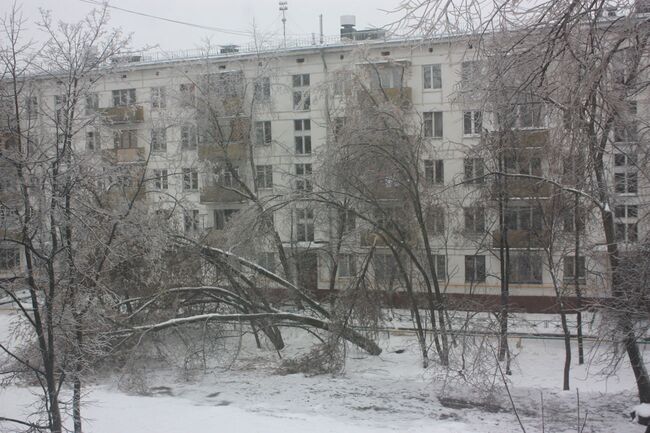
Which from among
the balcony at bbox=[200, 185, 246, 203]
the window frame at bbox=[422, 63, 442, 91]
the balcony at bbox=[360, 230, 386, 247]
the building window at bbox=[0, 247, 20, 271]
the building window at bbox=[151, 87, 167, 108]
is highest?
the window frame at bbox=[422, 63, 442, 91]

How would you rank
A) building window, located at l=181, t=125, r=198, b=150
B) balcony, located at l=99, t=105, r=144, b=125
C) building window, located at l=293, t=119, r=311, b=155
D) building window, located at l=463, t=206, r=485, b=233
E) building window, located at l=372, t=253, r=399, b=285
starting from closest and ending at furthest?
balcony, located at l=99, t=105, r=144, b=125
building window, located at l=372, t=253, r=399, b=285
building window, located at l=463, t=206, r=485, b=233
building window, located at l=181, t=125, r=198, b=150
building window, located at l=293, t=119, r=311, b=155

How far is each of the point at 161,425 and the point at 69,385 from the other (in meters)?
2.70

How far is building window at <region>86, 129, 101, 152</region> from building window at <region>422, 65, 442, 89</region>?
18.1m

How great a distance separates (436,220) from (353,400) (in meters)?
6.15

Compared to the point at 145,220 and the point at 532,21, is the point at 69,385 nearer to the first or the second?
the point at 145,220

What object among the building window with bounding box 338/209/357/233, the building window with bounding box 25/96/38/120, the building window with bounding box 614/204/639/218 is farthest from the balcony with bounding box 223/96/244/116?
the building window with bounding box 25/96/38/120

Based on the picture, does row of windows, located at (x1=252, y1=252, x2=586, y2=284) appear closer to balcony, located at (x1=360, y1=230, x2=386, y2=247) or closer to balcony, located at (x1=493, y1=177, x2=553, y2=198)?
balcony, located at (x1=360, y1=230, x2=386, y2=247)

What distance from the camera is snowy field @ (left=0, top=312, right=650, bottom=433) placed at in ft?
40.2

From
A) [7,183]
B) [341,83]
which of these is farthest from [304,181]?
[7,183]

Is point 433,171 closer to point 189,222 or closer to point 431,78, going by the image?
point 189,222

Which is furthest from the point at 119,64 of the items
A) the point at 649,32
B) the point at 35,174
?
the point at 649,32

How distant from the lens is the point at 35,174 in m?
8.12

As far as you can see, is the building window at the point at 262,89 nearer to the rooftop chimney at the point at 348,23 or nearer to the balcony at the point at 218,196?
the balcony at the point at 218,196

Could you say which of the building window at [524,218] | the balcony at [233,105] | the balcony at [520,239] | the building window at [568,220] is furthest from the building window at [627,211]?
the balcony at [233,105]
